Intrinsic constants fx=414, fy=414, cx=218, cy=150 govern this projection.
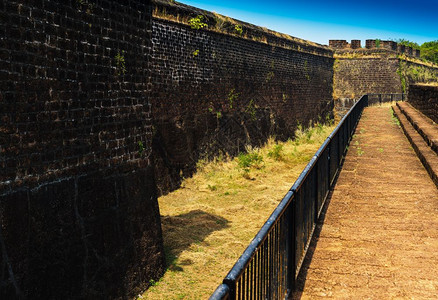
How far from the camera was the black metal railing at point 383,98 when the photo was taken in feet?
82.9

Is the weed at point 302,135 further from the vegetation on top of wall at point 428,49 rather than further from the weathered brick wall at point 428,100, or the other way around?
the vegetation on top of wall at point 428,49

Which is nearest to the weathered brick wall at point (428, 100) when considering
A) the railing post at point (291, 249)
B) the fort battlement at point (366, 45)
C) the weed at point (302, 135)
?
the weed at point (302, 135)

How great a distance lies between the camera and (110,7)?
21.0 feet

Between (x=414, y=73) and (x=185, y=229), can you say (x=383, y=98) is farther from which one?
(x=185, y=229)

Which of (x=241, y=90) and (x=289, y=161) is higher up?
(x=241, y=90)

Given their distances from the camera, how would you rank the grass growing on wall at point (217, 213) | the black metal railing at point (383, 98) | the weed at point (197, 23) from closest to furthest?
the grass growing on wall at point (217, 213) < the weed at point (197, 23) < the black metal railing at point (383, 98)

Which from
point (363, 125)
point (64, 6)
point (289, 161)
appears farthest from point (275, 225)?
point (289, 161)

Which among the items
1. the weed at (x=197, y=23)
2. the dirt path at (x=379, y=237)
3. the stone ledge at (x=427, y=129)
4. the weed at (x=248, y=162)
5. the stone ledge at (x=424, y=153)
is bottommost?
the weed at (x=248, y=162)

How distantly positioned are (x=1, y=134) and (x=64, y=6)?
6.35 feet

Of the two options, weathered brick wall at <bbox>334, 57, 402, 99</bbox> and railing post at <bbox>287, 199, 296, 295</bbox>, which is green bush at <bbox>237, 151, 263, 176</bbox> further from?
weathered brick wall at <bbox>334, 57, 402, 99</bbox>

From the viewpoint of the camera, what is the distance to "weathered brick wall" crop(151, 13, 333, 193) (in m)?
12.2

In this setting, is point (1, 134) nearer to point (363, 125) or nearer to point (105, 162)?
point (105, 162)

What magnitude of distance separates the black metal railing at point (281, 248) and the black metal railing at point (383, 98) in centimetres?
2158

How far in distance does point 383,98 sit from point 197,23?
1687 centimetres
